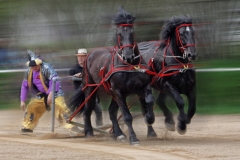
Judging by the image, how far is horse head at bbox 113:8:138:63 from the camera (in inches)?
376

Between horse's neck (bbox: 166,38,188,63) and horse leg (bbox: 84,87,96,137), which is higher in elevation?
horse's neck (bbox: 166,38,188,63)

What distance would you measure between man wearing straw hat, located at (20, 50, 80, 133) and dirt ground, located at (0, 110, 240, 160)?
0.85ft

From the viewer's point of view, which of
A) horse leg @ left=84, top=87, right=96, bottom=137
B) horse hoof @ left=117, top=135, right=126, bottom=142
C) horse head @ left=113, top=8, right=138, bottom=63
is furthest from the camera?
horse leg @ left=84, top=87, right=96, bottom=137

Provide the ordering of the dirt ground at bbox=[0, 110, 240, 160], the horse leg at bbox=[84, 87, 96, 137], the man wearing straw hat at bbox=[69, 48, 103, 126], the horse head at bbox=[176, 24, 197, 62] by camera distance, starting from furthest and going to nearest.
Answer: the man wearing straw hat at bbox=[69, 48, 103, 126] → the horse leg at bbox=[84, 87, 96, 137] → the horse head at bbox=[176, 24, 197, 62] → the dirt ground at bbox=[0, 110, 240, 160]

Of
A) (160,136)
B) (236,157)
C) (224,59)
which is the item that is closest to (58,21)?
(224,59)

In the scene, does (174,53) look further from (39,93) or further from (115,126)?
(39,93)

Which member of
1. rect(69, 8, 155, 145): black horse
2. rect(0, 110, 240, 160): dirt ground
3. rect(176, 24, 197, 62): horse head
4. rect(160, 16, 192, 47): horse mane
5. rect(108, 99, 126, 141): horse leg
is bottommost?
rect(0, 110, 240, 160): dirt ground

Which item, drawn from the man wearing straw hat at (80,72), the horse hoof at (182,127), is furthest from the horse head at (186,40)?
the man wearing straw hat at (80,72)

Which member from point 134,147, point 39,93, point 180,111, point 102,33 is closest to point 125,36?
point 180,111

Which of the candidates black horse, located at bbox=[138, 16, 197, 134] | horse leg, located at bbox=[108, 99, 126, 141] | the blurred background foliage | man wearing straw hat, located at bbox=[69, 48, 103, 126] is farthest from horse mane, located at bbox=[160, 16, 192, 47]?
the blurred background foliage

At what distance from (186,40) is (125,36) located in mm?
1019

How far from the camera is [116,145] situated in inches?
386

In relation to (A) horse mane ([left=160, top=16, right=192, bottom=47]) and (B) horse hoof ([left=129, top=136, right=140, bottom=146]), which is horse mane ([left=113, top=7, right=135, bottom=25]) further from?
(B) horse hoof ([left=129, top=136, right=140, bottom=146])

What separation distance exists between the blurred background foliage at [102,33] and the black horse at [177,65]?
300 centimetres
